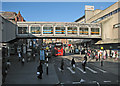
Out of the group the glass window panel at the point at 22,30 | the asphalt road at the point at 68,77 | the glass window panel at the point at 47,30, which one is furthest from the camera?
the glass window panel at the point at 47,30

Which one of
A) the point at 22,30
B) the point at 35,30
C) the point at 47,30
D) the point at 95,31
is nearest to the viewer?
the point at 35,30

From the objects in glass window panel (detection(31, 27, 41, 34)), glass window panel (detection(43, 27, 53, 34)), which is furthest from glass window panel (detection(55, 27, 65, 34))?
glass window panel (detection(31, 27, 41, 34))

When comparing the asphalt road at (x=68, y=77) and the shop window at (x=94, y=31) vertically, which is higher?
the shop window at (x=94, y=31)

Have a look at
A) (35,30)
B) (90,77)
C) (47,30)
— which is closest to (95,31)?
(47,30)

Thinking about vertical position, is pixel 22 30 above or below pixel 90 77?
above

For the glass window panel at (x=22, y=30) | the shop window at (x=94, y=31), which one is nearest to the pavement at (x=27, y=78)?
the glass window panel at (x=22, y=30)

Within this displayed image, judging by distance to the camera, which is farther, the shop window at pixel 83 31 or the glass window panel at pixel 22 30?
the shop window at pixel 83 31

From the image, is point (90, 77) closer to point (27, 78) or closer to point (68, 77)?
point (68, 77)

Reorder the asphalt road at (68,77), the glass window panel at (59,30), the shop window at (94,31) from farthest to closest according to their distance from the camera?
the shop window at (94,31), the glass window panel at (59,30), the asphalt road at (68,77)

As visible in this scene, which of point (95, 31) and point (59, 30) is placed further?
point (95, 31)

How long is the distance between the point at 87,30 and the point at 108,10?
7.97 m

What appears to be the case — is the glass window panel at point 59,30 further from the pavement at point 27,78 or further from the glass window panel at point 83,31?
the pavement at point 27,78

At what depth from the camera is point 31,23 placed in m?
32.9

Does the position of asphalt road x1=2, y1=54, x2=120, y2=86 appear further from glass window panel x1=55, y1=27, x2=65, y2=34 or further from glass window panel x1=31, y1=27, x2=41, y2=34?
glass window panel x1=55, y1=27, x2=65, y2=34
